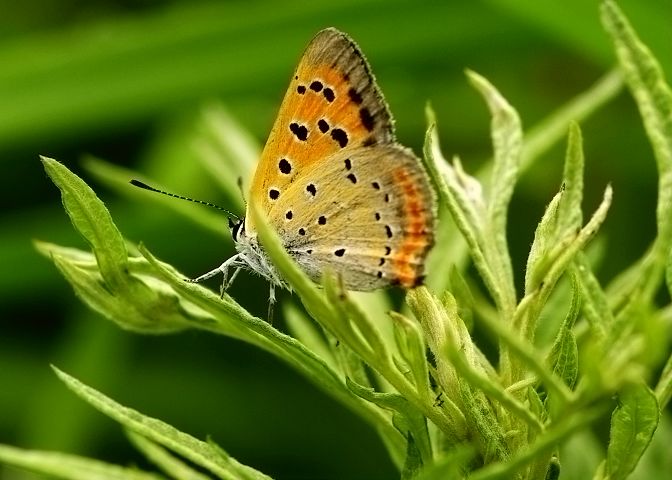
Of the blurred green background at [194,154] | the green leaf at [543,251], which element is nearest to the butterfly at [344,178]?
the green leaf at [543,251]

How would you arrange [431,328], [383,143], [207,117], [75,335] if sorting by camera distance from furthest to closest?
[75,335], [207,117], [383,143], [431,328]

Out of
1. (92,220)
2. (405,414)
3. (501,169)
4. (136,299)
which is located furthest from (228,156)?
(405,414)

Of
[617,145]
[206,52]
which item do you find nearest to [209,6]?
[206,52]

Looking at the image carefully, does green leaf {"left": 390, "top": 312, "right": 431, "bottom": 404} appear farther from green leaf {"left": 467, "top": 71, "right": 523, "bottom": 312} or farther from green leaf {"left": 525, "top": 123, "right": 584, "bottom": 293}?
green leaf {"left": 467, "top": 71, "right": 523, "bottom": 312}

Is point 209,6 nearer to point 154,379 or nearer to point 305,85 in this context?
point 154,379

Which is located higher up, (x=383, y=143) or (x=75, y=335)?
(x=383, y=143)

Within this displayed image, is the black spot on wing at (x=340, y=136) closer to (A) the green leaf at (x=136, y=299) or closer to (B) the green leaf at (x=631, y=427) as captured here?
(A) the green leaf at (x=136, y=299)
